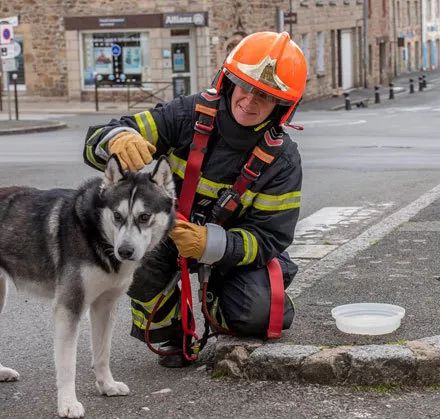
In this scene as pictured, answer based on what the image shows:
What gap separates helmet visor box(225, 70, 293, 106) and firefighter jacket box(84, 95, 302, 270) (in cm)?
16

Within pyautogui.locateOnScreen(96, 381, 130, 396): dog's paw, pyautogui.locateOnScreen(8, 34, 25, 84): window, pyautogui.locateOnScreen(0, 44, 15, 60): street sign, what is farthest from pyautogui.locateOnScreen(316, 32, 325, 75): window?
pyautogui.locateOnScreen(96, 381, 130, 396): dog's paw

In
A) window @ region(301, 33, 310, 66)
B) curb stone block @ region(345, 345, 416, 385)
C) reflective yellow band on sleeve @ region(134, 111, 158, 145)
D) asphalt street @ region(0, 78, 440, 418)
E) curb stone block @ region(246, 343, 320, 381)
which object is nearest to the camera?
asphalt street @ region(0, 78, 440, 418)

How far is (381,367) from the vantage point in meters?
5.56

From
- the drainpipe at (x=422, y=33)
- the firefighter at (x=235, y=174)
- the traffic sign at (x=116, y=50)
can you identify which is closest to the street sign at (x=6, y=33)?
the traffic sign at (x=116, y=50)

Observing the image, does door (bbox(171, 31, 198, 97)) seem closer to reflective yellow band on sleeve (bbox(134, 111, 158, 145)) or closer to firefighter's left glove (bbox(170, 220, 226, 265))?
reflective yellow band on sleeve (bbox(134, 111, 158, 145))

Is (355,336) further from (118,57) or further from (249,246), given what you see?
(118,57)

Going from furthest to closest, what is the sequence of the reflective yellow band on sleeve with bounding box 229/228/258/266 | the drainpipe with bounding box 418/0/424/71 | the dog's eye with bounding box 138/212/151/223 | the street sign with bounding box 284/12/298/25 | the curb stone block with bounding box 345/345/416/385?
the drainpipe with bounding box 418/0/424/71 < the street sign with bounding box 284/12/298/25 < the reflective yellow band on sleeve with bounding box 229/228/258/266 < the curb stone block with bounding box 345/345/416/385 < the dog's eye with bounding box 138/212/151/223

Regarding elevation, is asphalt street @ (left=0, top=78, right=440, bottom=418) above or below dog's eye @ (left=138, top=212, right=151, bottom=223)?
below

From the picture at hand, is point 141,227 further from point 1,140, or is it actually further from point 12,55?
point 12,55

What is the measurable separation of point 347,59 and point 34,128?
27.4m

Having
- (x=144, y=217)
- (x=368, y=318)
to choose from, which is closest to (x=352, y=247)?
(x=368, y=318)

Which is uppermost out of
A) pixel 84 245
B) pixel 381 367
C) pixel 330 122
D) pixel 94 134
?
pixel 94 134

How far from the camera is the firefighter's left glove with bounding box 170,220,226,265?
5.62 meters

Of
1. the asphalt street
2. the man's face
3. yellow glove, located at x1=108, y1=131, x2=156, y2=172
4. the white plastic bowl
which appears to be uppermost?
the man's face
